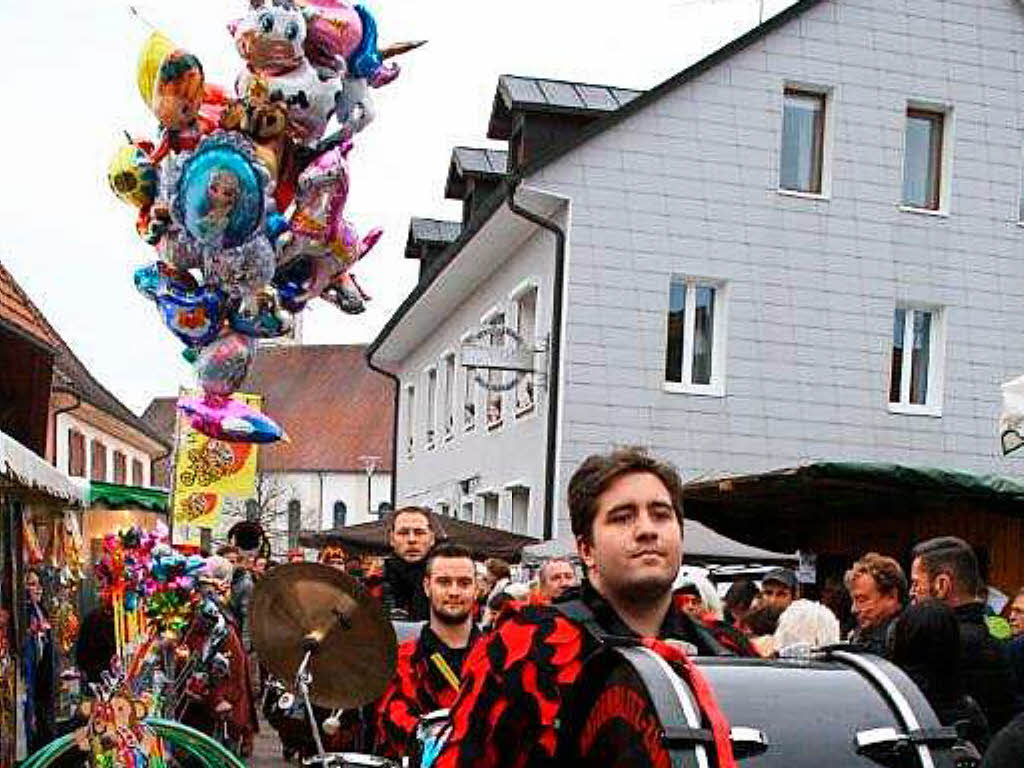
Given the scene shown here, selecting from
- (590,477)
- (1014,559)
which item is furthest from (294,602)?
(1014,559)

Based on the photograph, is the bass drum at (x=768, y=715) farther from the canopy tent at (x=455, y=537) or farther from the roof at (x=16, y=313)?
the canopy tent at (x=455, y=537)

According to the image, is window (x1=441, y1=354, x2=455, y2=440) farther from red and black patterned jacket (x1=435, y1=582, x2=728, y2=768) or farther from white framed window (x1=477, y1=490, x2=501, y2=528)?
red and black patterned jacket (x1=435, y1=582, x2=728, y2=768)

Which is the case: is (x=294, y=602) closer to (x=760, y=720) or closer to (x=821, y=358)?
(x=760, y=720)

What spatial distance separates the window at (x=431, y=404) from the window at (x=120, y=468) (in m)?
18.2

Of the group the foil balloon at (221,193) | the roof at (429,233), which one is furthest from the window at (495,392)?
the foil balloon at (221,193)

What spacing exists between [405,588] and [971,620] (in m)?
2.46

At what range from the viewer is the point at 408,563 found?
700cm

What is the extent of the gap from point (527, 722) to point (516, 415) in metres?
18.8

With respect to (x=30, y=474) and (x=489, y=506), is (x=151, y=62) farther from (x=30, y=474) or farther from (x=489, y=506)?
(x=489, y=506)

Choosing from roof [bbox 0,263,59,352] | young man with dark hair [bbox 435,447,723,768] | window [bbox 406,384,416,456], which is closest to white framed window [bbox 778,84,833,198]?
roof [bbox 0,263,59,352]

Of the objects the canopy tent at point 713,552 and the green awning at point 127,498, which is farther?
the green awning at point 127,498

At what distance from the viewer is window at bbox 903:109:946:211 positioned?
20.8m

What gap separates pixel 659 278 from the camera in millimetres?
19781

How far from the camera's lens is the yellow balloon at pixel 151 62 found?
8602 mm
